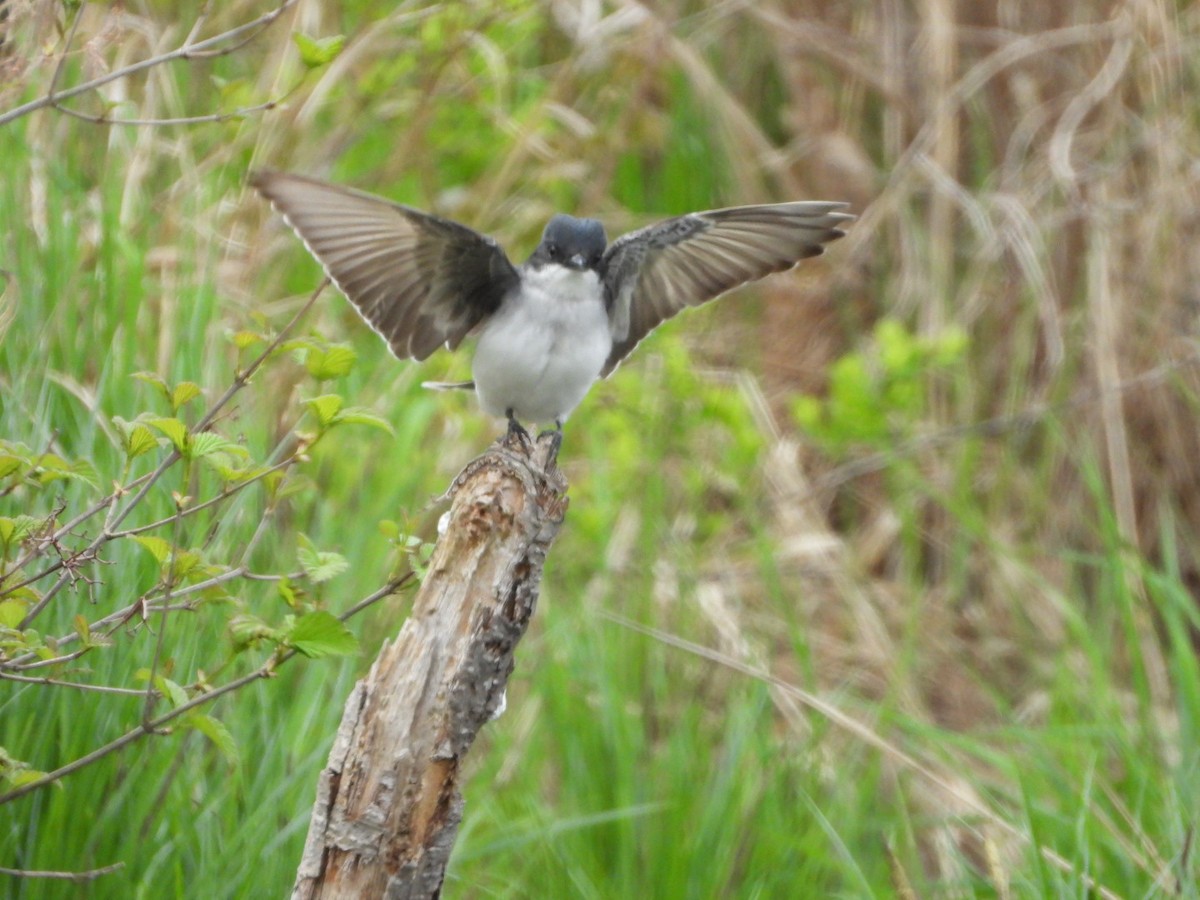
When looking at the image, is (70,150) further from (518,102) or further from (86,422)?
(518,102)

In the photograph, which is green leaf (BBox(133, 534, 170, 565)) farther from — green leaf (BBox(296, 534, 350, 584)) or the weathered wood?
the weathered wood

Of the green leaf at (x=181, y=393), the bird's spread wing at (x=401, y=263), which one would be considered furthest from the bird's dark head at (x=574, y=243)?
the green leaf at (x=181, y=393)

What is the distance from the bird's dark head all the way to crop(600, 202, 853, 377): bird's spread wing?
68mm

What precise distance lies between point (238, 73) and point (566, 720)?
3041mm

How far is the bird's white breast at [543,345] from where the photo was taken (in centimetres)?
357

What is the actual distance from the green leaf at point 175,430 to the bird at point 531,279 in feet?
3.56

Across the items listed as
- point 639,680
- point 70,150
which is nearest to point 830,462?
point 639,680

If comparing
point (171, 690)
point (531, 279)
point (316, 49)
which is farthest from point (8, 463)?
point (531, 279)

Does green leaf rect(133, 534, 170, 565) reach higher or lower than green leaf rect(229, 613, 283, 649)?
higher

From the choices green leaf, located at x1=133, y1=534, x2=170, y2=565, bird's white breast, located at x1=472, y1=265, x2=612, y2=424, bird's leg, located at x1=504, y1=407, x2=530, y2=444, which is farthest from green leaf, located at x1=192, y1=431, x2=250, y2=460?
bird's white breast, located at x1=472, y1=265, x2=612, y2=424

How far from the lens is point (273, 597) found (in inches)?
134

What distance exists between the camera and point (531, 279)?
3.70 meters

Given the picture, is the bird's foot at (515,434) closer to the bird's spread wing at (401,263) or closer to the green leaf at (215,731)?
the bird's spread wing at (401,263)

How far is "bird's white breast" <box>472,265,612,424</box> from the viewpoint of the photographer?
11.7 feet
